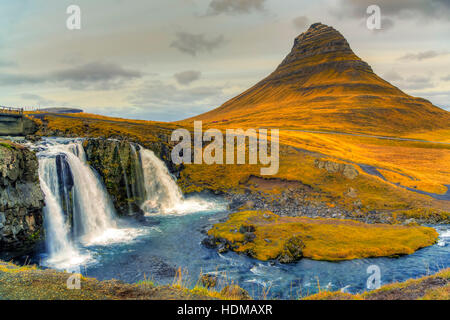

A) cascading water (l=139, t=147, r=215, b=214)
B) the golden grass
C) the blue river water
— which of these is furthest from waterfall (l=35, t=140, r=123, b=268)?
the golden grass

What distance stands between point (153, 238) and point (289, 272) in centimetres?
1530

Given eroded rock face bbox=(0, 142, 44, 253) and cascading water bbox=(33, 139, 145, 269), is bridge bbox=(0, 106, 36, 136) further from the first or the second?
eroded rock face bbox=(0, 142, 44, 253)

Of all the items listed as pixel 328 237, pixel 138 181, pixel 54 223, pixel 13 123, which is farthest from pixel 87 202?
pixel 328 237

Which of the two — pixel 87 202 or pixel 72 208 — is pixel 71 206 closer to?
pixel 72 208

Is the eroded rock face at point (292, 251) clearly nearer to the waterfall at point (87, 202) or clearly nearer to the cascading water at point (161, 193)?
the cascading water at point (161, 193)


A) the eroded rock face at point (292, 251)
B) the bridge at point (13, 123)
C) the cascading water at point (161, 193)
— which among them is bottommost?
the eroded rock face at point (292, 251)

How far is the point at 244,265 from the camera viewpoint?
2356cm

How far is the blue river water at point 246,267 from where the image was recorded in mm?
20250

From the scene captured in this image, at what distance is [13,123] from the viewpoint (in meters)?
45.1

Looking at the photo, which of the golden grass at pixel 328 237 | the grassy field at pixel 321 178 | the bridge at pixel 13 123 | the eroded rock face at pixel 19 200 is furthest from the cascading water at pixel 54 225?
the grassy field at pixel 321 178

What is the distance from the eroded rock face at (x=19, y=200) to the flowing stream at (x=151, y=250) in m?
1.73
